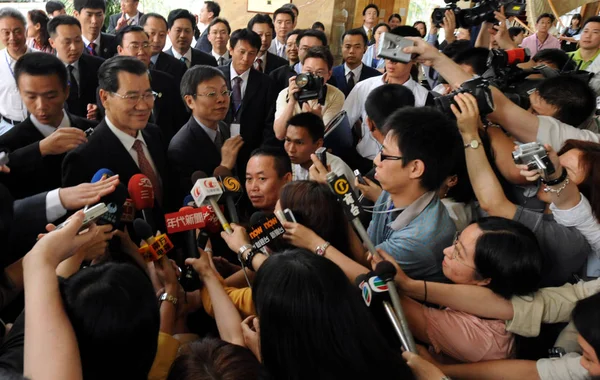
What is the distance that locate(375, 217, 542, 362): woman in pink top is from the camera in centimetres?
130

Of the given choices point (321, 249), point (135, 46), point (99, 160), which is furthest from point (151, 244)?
point (135, 46)

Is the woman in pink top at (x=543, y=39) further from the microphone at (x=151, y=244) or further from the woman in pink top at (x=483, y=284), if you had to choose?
the microphone at (x=151, y=244)

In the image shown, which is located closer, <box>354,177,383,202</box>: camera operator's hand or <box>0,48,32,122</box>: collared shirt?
<box>354,177,383,202</box>: camera operator's hand

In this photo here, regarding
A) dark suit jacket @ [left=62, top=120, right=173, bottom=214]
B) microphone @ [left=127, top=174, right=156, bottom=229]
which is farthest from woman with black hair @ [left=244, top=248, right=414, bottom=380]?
dark suit jacket @ [left=62, top=120, right=173, bottom=214]

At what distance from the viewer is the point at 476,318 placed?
1339 millimetres

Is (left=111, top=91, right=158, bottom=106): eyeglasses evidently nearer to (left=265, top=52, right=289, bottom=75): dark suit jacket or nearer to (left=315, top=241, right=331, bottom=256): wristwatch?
(left=315, top=241, right=331, bottom=256): wristwatch

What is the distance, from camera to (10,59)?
3400 millimetres

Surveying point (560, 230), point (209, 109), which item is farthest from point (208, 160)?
point (560, 230)

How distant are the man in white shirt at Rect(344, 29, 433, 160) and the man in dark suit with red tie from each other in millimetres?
1320

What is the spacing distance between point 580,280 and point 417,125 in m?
0.69

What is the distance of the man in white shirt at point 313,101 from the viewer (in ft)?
9.02

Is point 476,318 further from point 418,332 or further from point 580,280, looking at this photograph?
point 580,280

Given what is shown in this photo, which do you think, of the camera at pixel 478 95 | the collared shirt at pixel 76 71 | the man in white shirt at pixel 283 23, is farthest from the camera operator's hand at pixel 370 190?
the man in white shirt at pixel 283 23

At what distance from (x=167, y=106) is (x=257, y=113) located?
24.5 inches
